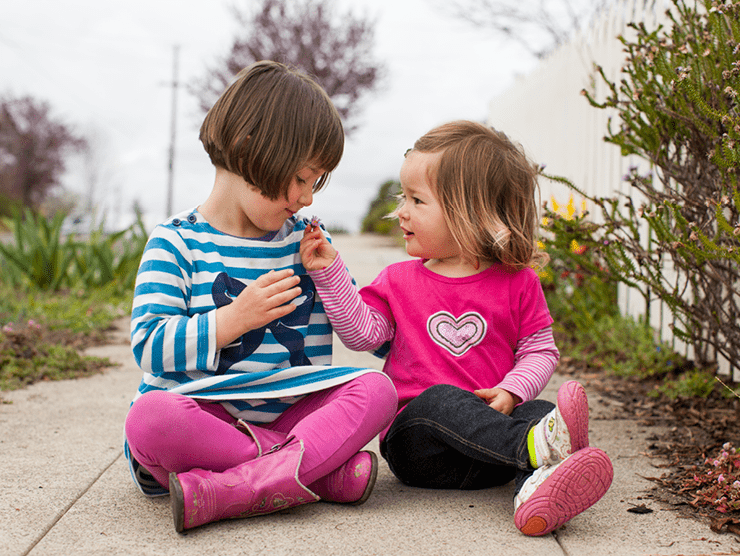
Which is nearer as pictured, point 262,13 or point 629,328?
point 629,328

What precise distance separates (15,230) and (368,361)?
3.67 meters

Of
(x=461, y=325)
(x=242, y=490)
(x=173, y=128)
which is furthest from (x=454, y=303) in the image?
(x=173, y=128)

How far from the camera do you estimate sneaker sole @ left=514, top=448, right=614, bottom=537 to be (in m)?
1.51

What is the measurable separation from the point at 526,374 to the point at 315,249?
0.73 meters

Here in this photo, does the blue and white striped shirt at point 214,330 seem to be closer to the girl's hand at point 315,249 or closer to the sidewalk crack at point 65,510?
the girl's hand at point 315,249

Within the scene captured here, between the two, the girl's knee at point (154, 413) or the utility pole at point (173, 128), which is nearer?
the girl's knee at point (154, 413)

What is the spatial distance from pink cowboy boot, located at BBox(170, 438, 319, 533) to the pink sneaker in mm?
572

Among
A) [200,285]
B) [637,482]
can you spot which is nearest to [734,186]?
[637,482]

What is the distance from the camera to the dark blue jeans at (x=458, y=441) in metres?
1.71

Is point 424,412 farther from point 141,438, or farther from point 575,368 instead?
point 575,368

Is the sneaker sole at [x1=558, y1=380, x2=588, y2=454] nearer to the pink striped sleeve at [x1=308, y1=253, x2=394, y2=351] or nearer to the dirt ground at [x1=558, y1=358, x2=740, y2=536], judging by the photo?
the dirt ground at [x1=558, y1=358, x2=740, y2=536]

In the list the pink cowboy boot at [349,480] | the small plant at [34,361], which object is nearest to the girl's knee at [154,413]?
the pink cowboy boot at [349,480]

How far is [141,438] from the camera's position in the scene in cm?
163

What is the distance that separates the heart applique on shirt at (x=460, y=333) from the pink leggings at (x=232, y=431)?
0.26 m
